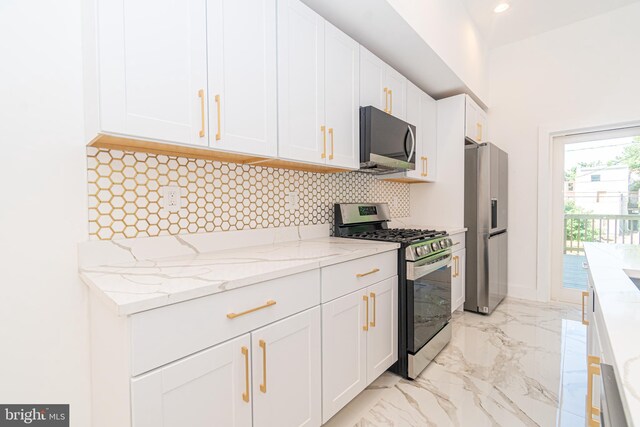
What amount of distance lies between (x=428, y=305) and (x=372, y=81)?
1.62 metres

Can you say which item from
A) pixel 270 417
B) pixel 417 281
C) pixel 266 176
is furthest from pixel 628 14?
pixel 270 417

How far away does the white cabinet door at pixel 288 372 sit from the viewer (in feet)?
3.75

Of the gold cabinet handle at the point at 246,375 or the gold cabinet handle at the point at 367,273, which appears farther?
the gold cabinet handle at the point at 367,273

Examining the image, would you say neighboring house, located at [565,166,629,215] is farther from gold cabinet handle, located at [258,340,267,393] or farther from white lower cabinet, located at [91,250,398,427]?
gold cabinet handle, located at [258,340,267,393]

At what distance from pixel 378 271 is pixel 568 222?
2.97 meters

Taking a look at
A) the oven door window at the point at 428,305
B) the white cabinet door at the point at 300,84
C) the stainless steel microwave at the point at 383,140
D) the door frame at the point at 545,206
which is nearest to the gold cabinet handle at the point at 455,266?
the oven door window at the point at 428,305

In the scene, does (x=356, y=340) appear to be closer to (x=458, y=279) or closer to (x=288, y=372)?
(x=288, y=372)

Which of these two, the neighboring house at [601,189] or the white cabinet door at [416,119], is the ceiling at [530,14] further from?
the neighboring house at [601,189]

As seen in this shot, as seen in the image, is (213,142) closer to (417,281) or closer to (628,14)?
(417,281)

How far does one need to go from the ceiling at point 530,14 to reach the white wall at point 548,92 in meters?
0.12

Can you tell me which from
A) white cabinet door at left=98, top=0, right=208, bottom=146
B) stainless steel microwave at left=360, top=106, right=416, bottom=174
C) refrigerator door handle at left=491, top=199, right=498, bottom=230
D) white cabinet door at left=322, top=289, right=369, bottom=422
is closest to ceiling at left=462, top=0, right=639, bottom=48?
stainless steel microwave at left=360, top=106, right=416, bottom=174

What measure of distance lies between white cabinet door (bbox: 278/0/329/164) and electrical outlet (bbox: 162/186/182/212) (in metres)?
0.54

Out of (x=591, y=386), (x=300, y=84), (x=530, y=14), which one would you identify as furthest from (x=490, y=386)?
(x=530, y=14)

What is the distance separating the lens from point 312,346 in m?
1.37
